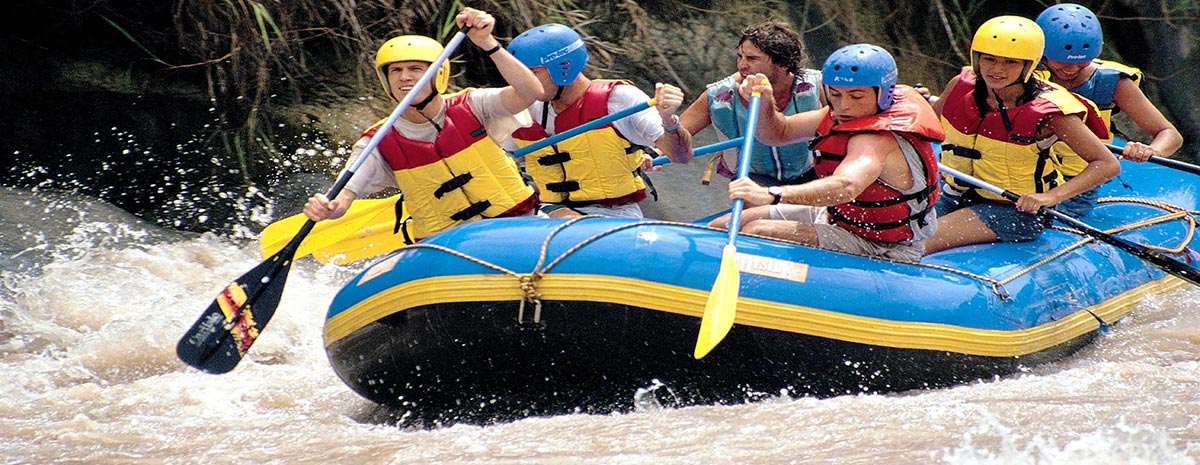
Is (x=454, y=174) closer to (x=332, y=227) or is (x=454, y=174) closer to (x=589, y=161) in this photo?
(x=589, y=161)

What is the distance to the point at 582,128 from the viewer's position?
16.1ft

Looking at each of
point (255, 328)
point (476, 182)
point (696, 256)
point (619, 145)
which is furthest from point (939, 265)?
point (255, 328)

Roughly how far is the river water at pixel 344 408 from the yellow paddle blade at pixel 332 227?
487mm

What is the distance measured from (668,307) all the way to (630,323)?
0.13 m

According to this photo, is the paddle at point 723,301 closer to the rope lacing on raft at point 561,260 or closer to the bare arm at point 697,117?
the rope lacing on raft at point 561,260

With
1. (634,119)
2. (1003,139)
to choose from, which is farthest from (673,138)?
(1003,139)

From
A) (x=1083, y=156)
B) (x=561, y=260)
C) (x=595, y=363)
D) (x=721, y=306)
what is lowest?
(x=595, y=363)

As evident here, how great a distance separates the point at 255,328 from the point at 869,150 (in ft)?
7.20

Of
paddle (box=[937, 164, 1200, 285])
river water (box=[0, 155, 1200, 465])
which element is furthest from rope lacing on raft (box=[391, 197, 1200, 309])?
river water (box=[0, 155, 1200, 465])

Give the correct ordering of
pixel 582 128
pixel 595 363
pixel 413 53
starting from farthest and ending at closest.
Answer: pixel 582 128
pixel 413 53
pixel 595 363

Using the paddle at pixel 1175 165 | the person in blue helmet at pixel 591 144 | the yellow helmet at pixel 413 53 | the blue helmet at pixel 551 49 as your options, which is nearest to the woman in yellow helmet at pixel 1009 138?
the paddle at pixel 1175 165

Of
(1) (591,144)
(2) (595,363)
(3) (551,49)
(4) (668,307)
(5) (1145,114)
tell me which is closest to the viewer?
(4) (668,307)

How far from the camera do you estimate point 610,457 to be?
3.62 metres

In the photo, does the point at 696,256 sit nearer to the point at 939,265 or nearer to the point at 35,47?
the point at 939,265
